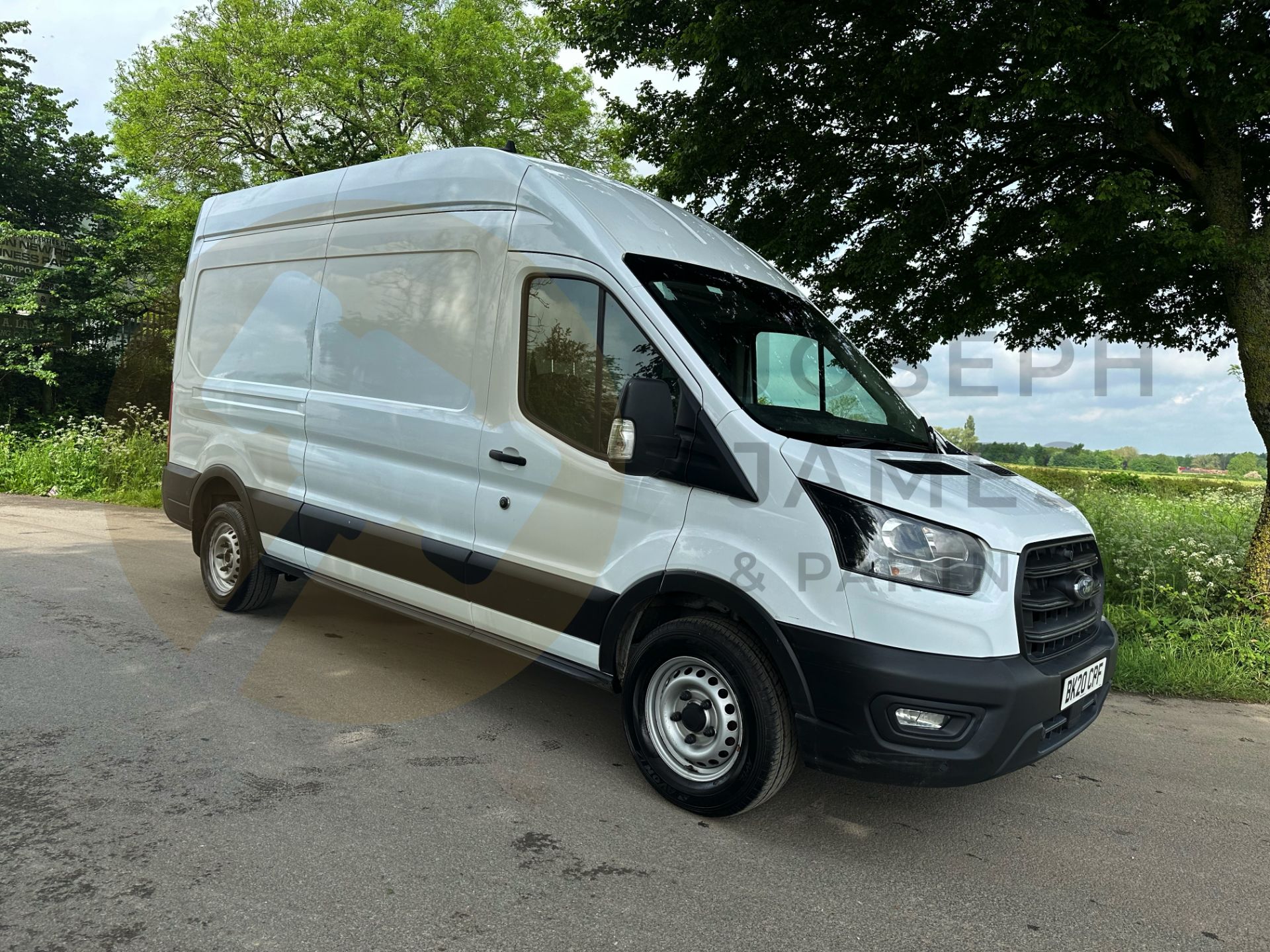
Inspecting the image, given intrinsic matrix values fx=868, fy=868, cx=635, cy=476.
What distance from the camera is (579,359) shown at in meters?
3.88

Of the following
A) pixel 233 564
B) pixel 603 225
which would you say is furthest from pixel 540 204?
pixel 233 564

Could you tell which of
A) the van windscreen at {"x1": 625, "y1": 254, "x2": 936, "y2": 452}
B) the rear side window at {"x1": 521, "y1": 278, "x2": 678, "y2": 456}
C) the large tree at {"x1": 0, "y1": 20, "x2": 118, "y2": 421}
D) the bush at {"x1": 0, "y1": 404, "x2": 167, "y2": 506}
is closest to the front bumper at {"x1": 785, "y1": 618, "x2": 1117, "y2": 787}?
the van windscreen at {"x1": 625, "y1": 254, "x2": 936, "y2": 452}

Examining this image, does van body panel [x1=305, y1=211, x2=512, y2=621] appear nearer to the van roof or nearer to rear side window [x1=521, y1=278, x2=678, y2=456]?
the van roof

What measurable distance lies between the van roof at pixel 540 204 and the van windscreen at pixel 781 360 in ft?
0.49

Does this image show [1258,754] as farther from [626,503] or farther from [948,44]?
[948,44]

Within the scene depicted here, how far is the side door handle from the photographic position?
402 cm

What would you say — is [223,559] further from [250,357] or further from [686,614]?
[686,614]

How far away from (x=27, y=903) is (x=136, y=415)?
48.4 ft

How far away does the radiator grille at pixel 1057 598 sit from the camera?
3.22 metres

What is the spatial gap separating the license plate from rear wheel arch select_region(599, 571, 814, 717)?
39.4 inches

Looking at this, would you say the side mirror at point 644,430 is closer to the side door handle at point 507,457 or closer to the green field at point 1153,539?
the side door handle at point 507,457

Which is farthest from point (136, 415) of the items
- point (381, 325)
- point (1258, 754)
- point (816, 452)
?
point (1258, 754)

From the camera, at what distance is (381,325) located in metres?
4.80

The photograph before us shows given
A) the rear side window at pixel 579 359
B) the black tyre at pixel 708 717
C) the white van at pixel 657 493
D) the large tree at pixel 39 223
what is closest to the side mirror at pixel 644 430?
the white van at pixel 657 493
